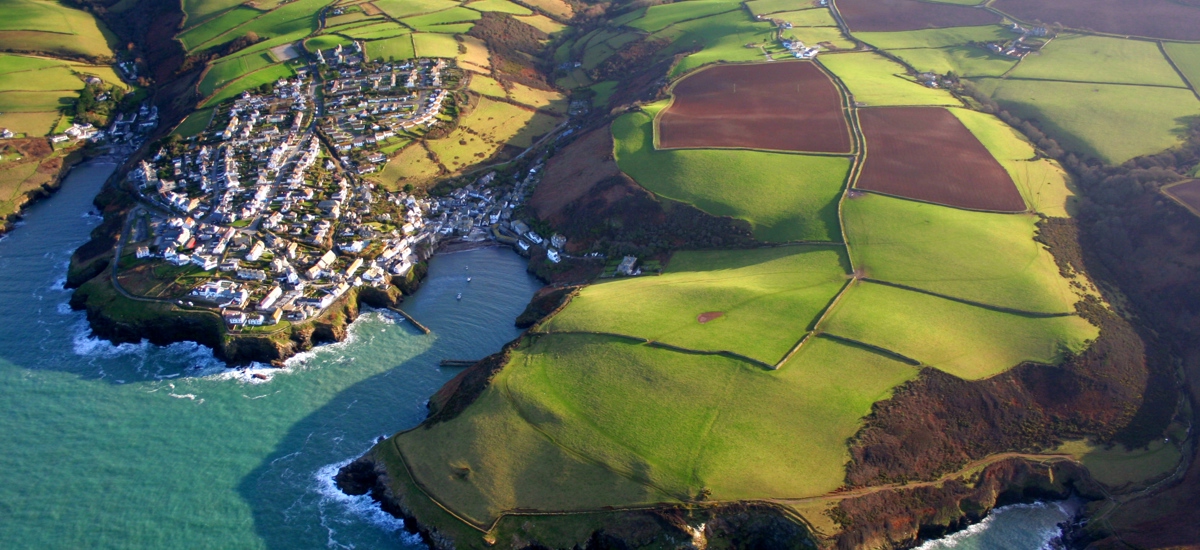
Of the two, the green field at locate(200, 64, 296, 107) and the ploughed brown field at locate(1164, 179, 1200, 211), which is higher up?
the green field at locate(200, 64, 296, 107)

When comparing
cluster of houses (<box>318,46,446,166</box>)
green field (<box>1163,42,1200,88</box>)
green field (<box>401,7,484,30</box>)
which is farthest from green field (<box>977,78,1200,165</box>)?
green field (<box>401,7,484,30</box>)

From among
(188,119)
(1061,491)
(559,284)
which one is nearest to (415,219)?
(559,284)

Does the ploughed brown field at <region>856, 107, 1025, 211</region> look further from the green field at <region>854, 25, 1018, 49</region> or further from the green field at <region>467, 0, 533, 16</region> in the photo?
the green field at <region>467, 0, 533, 16</region>

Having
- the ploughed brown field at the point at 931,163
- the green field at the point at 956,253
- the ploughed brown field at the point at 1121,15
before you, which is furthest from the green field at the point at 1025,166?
the ploughed brown field at the point at 1121,15

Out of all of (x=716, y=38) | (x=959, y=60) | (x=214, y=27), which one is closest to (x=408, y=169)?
(x=716, y=38)

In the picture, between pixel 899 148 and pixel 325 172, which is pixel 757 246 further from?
pixel 325 172
